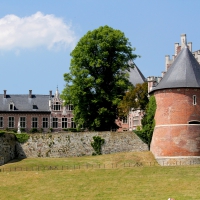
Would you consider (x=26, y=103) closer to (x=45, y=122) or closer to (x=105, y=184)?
(x=45, y=122)

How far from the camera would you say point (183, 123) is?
48156 mm

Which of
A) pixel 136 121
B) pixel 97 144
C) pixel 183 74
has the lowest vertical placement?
pixel 97 144

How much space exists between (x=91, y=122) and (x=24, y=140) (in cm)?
750

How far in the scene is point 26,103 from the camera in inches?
3191

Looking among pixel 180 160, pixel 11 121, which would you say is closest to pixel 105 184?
pixel 180 160

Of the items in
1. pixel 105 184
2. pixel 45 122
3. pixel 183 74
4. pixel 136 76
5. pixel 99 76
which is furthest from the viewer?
pixel 45 122

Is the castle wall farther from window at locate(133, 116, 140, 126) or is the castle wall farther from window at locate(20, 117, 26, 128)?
window at locate(20, 117, 26, 128)

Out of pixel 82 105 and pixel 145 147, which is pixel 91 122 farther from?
pixel 145 147

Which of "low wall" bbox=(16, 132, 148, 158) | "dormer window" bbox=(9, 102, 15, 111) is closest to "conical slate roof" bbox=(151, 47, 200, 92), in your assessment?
"low wall" bbox=(16, 132, 148, 158)

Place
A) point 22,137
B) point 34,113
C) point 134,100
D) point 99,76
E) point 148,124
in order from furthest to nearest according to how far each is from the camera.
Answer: point 34,113 → point 99,76 → point 134,100 → point 22,137 → point 148,124

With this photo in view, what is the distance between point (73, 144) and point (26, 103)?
96.8 ft

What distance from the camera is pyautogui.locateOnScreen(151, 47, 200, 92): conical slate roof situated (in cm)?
4825

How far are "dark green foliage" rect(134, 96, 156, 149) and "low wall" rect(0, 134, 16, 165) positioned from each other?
11.6m

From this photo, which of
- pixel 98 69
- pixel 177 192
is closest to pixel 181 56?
pixel 98 69
